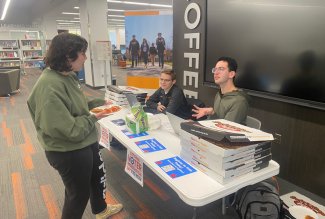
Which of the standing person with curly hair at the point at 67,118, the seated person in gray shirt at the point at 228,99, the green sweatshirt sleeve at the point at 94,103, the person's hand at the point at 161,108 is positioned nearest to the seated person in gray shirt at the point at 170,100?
the person's hand at the point at 161,108

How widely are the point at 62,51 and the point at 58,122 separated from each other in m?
0.38

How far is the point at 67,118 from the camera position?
127 cm

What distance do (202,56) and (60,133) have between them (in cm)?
230

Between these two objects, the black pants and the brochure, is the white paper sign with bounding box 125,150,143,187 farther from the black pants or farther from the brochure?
the brochure

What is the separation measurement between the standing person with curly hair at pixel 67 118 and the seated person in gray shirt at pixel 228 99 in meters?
1.07

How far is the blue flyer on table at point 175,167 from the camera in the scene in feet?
4.09

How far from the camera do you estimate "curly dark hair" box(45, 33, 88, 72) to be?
1310 millimetres

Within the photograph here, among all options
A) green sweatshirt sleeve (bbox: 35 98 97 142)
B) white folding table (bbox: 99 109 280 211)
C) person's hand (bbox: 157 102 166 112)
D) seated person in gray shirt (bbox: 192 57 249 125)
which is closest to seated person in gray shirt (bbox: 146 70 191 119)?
person's hand (bbox: 157 102 166 112)

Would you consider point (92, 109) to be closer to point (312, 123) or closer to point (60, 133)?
point (60, 133)

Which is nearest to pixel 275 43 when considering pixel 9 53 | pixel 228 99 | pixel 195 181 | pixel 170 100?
pixel 228 99

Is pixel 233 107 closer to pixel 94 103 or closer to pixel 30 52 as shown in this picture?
pixel 94 103

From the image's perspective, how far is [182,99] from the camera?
2707 millimetres

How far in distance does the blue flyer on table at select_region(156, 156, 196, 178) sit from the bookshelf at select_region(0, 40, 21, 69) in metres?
12.1

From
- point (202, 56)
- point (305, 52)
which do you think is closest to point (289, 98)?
point (305, 52)
